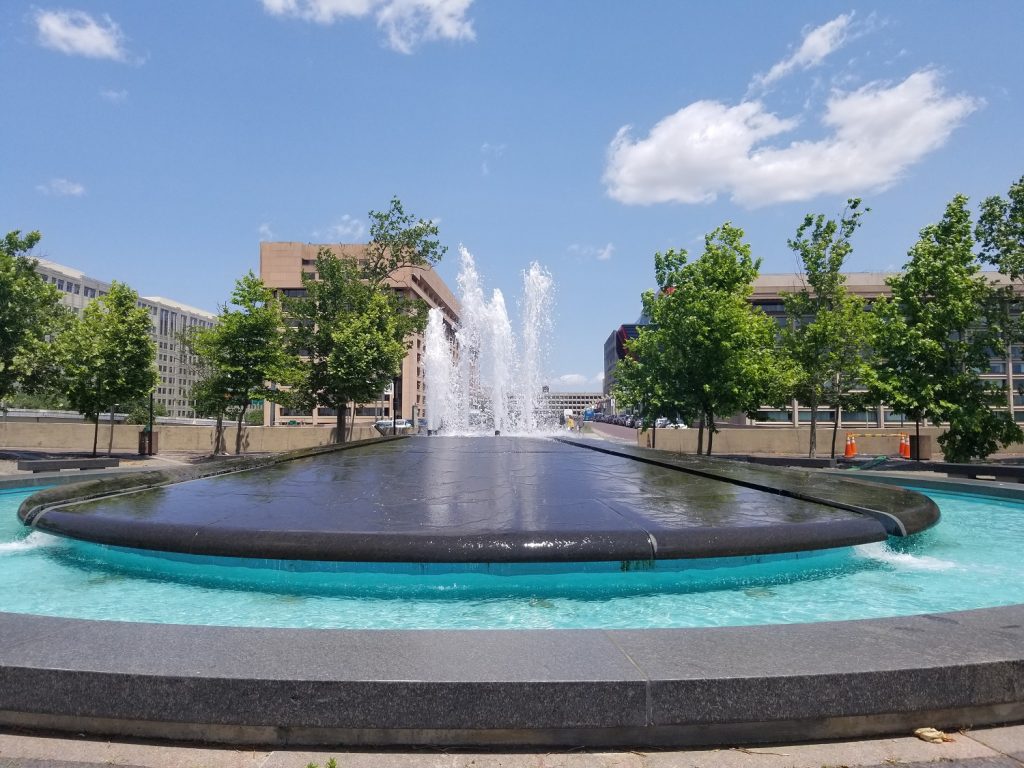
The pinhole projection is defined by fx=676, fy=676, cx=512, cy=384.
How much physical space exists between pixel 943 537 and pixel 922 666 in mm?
5955

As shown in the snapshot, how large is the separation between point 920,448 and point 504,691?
90.2 feet

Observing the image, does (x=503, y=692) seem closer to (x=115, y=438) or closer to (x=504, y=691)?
(x=504, y=691)

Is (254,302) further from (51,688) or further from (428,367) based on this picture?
(51,688)

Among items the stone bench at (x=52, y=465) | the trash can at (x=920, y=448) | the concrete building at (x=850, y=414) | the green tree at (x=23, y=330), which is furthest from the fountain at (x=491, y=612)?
the concrete building at (x=850, y=414)

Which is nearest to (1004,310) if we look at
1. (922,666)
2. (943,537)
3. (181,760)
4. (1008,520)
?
(1008,520)

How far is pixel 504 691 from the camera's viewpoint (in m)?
2.59

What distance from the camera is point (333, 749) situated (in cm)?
265

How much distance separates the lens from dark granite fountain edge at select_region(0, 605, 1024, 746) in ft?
8.51

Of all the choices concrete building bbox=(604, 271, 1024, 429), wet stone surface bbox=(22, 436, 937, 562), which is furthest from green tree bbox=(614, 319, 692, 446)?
concrete building bbox=(604, 271, 1024, 429)

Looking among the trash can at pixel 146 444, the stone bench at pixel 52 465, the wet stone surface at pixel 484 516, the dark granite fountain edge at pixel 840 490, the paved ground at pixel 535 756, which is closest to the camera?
the paved ground at pixel 535 756

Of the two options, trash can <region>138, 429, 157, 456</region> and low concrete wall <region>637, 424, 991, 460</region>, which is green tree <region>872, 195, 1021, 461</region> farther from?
trash can <region>138, 429, 157, 456</region>

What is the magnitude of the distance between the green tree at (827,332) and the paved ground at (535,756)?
23.0m

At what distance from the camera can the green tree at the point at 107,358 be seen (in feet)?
77.8

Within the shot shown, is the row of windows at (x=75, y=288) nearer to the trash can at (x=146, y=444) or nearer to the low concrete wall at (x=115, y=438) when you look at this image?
the low concrete wall at (x=115, y=438)
